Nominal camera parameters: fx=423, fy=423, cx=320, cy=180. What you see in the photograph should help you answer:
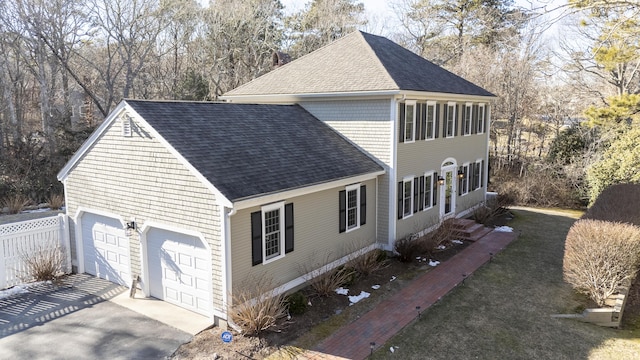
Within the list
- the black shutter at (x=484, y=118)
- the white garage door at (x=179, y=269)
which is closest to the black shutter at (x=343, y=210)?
the white garage door at (x=179, y=269)

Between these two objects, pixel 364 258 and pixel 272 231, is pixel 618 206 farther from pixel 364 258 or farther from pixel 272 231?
pixel 272 231

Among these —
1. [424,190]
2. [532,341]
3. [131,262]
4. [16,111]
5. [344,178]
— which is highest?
[16,111]

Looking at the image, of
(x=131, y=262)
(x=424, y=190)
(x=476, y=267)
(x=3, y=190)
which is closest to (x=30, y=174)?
(x=3, y=190)

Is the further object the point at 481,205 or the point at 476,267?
the point at 481,205

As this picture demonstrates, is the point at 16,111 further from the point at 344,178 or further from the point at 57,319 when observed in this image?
the point at 344,178

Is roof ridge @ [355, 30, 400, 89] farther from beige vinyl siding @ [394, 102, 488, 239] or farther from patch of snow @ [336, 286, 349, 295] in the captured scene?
patch of snow @ [336, 286, 349, 295]

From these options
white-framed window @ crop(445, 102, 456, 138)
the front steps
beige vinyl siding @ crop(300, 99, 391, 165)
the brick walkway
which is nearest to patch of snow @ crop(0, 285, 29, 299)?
the brick walkway
